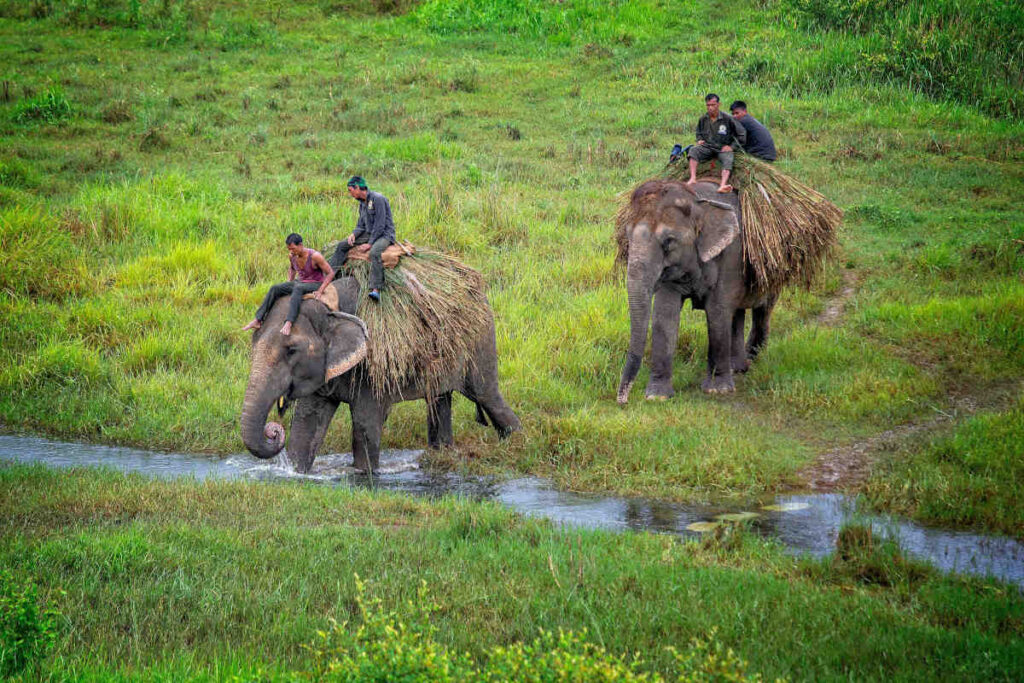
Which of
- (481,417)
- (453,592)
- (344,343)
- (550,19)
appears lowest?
(481,417)

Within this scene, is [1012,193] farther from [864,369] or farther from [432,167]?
[432,167]

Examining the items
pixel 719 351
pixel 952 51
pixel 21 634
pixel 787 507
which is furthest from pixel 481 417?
pixel 952 51

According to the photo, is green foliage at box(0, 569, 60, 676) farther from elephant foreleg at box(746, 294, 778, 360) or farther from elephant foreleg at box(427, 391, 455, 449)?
elephant foreleg at box(746, 294, 778, 360)

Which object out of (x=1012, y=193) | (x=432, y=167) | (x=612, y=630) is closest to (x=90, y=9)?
(x=432, y=167)

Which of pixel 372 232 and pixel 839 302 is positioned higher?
Answer: pixel 372 232

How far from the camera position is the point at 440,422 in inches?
412

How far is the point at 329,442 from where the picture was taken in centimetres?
1086

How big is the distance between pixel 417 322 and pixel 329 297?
0.83 metres

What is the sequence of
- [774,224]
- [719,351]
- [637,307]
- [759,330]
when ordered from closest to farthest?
1. [637,307]
2. [719,351]
3. [774,224]
4. [759,330]

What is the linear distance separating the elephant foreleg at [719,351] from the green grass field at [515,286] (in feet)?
0.76

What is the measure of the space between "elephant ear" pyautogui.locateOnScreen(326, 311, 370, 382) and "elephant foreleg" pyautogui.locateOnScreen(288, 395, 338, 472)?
1.29 ft

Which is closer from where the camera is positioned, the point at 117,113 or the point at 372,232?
the point at 372,232

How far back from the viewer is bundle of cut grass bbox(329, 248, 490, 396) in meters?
9.46

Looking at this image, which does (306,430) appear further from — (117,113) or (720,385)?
(117,113)
